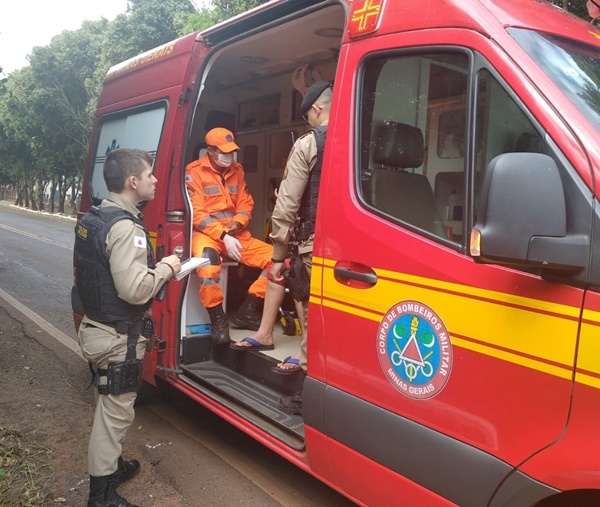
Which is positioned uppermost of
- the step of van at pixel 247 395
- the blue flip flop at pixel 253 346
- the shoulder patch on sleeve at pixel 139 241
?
the shoulder patch on sleeve at pixel 139 241

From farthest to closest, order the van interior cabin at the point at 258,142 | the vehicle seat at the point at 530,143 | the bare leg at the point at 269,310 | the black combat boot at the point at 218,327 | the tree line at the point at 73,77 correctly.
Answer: the tree line at the point at 73,77 → the black combat boot at the point at 218,327 → the bare leg at the point at 269,310 → the van interior cabin at the point at 258,142 → the vehicle seat at the point at 530,143

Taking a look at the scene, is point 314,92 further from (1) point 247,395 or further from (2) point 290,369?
(1) point 247,395

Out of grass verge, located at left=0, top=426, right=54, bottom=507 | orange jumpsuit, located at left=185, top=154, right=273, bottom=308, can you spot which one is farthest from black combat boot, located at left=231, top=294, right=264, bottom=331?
A: grass verge, located at left=0, top=426, right=54, bottom=507

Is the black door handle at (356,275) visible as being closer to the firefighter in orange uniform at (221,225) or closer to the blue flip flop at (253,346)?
the blue flip flop at (253,346)

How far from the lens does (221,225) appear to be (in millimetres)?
4574

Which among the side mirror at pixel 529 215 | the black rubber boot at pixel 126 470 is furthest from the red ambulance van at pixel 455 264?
the black rubber boot at pixel 126 470

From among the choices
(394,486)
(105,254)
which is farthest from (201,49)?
(394,486)

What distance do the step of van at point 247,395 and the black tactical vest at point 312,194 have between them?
3.32 ft

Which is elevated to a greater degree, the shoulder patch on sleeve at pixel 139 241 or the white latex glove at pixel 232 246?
the shoulder patch on sleeve at pixel 139 241

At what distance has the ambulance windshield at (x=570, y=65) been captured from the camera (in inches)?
72.5

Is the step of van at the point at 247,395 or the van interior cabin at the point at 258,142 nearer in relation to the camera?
the step of van at the point at 247,395

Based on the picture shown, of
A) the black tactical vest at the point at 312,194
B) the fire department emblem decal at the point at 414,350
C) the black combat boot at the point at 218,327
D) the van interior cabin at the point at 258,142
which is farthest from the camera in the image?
the black combat boot at the point at 218,327

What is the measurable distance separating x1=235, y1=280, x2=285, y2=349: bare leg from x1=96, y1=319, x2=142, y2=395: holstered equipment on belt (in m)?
1.19

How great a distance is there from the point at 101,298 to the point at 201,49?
1907mm
